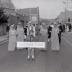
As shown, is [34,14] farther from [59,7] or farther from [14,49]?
[14,49]

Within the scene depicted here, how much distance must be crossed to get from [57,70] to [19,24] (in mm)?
3491

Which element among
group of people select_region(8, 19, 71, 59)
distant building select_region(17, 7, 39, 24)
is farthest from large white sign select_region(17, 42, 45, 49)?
distant building select_region(17, 7, 39, 24)

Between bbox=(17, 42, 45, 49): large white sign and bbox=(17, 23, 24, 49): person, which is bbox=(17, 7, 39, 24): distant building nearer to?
bbox=(17, 42, 45, 49): large white sign

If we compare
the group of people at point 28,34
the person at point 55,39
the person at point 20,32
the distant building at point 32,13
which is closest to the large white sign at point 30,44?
the group of people at point 28,34

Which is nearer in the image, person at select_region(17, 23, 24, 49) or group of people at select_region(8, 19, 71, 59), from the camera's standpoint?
group of people at select_region(8, 19, 71, 59)

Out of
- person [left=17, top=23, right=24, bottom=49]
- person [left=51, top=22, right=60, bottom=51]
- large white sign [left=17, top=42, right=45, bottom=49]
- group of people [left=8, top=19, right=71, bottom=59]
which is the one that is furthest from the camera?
person [left=51, top=22, right=60, bottom=51]

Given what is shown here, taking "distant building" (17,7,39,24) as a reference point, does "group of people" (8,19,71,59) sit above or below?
below

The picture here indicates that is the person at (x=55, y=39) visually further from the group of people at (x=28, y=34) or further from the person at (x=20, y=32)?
the person at (x=20, y=32)

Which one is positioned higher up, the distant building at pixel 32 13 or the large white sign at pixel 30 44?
the distant building at pixel 32 13

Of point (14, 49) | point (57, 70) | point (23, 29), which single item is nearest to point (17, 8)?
point (23, 29)

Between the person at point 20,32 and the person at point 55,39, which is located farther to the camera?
the person at point 55,39

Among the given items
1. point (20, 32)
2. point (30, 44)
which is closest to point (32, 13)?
point (30, 44)

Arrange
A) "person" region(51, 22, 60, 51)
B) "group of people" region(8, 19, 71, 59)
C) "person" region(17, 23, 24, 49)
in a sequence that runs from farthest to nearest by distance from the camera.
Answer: "person" region(51, 22, 60, 51) < "person" region(17, 23, 24, 49) < "group of people" region(8, 19, 71, 59)

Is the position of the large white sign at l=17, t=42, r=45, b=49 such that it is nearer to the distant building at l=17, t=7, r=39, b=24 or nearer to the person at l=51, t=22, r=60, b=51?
the distant building at l=17, t=7, r=39, b=24
